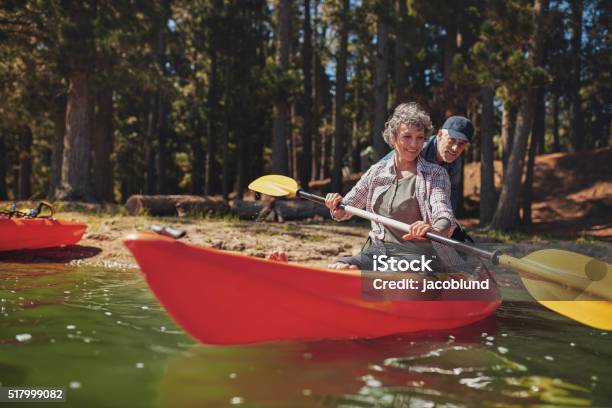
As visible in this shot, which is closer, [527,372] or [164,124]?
[527,372]

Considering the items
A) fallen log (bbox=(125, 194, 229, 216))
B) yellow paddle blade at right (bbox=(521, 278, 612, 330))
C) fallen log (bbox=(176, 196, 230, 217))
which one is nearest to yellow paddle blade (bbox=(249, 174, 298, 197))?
yellow paddle blade at right (bbox=(521, 278, 612, 330))

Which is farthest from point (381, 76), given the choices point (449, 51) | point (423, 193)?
point (423, 193)

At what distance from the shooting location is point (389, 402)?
Answer: 2764 millimetres

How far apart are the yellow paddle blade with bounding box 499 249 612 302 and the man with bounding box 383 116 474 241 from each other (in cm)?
70

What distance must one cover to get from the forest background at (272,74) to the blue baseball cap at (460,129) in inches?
359

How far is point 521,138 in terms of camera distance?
13.1m

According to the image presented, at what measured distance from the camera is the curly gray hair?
13.4 ft

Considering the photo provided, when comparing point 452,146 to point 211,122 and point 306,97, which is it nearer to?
point 306,97

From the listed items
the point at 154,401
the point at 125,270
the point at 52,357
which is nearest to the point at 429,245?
the point at 154,401

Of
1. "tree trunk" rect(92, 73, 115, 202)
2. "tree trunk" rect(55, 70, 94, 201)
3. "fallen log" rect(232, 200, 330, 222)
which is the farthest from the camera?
"tree trunk" rect(92, 73, 115, 202)

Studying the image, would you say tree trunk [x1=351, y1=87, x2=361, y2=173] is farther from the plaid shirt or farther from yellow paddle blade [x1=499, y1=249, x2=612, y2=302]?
yellow paddle blade [x1=499, y1=249, x2=612, y2=302]

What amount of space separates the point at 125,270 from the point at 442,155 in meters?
5.18

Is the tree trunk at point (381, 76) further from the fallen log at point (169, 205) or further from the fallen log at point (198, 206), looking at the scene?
the fallen log at point (169, 205)

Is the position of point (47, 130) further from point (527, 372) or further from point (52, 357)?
point (527, 372)
